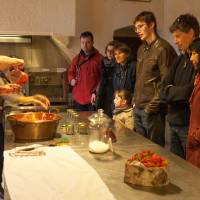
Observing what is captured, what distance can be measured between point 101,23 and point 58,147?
11.0ft

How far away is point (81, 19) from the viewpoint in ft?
16.6

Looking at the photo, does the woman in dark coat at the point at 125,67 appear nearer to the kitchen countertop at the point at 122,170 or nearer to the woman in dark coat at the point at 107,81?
the woman in dark coat at the point at 107,81

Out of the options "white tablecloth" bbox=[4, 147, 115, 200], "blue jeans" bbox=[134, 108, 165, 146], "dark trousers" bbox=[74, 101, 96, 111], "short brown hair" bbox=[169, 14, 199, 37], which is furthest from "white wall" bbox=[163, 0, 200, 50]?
"white tablecloth" bbox=[4, 147, 115, 200]

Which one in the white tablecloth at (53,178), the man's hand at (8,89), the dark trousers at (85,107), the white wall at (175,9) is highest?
the white wall at (175,9)

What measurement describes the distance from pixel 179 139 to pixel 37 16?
2.37 metres

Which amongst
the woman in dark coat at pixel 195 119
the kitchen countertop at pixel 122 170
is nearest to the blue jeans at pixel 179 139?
the woman in dark coat at pixel 195 119

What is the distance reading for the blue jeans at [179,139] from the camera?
109 inches

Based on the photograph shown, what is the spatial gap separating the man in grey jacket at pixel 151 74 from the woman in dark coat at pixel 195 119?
1.85 ft

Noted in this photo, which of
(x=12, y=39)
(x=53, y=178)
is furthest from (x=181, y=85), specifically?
(x=12, y=39)

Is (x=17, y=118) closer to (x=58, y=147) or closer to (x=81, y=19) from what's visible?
(x=58, y=147)

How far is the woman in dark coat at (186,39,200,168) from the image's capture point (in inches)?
94.6

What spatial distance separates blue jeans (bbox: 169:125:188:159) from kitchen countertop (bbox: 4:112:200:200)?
0.49 metres

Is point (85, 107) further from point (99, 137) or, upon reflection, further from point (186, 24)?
point (99, 137)

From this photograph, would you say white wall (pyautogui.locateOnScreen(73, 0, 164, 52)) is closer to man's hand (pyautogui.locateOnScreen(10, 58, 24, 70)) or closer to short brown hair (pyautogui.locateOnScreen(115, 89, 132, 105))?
short brown hair (pyautogui.locateOnScreen(115, 89, 132, 105))
